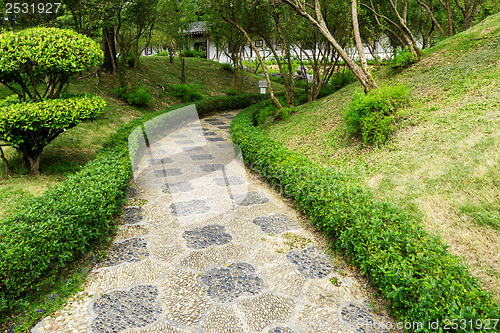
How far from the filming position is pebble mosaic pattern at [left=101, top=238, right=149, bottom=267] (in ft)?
12.5

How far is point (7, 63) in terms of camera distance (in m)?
5.17

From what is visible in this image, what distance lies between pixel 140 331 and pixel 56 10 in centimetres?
1384

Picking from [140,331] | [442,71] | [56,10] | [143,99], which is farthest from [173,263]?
[56,10]

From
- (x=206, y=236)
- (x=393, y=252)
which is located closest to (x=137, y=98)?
(x=206, y=236)

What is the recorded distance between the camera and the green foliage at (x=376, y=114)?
5.71 metres

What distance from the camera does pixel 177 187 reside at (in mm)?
6195

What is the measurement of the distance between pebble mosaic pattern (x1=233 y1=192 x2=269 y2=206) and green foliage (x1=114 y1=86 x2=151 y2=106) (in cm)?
853

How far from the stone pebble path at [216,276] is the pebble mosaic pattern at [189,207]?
0.02 metres

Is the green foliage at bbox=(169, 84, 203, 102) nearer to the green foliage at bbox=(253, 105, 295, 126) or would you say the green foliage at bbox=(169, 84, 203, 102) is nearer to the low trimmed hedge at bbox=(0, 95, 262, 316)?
the green foliage at bbox=(253, 105, 295, 126)

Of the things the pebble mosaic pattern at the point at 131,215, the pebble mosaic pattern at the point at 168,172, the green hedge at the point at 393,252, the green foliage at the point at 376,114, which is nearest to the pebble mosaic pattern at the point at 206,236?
the pebble mosaic pattern at the point at 131,215

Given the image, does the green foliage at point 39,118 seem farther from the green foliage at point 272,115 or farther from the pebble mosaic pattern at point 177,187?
the green foliage at point 272,115

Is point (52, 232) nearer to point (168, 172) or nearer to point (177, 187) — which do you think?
point (177, 187)

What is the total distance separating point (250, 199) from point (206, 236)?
149 cm

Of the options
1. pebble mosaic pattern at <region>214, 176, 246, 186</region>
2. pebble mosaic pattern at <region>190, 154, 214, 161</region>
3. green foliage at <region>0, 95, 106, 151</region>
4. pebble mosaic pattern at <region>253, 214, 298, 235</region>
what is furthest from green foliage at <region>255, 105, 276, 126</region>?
pebble mosaic pattern at <region>253, 214, 298, 235</region>
